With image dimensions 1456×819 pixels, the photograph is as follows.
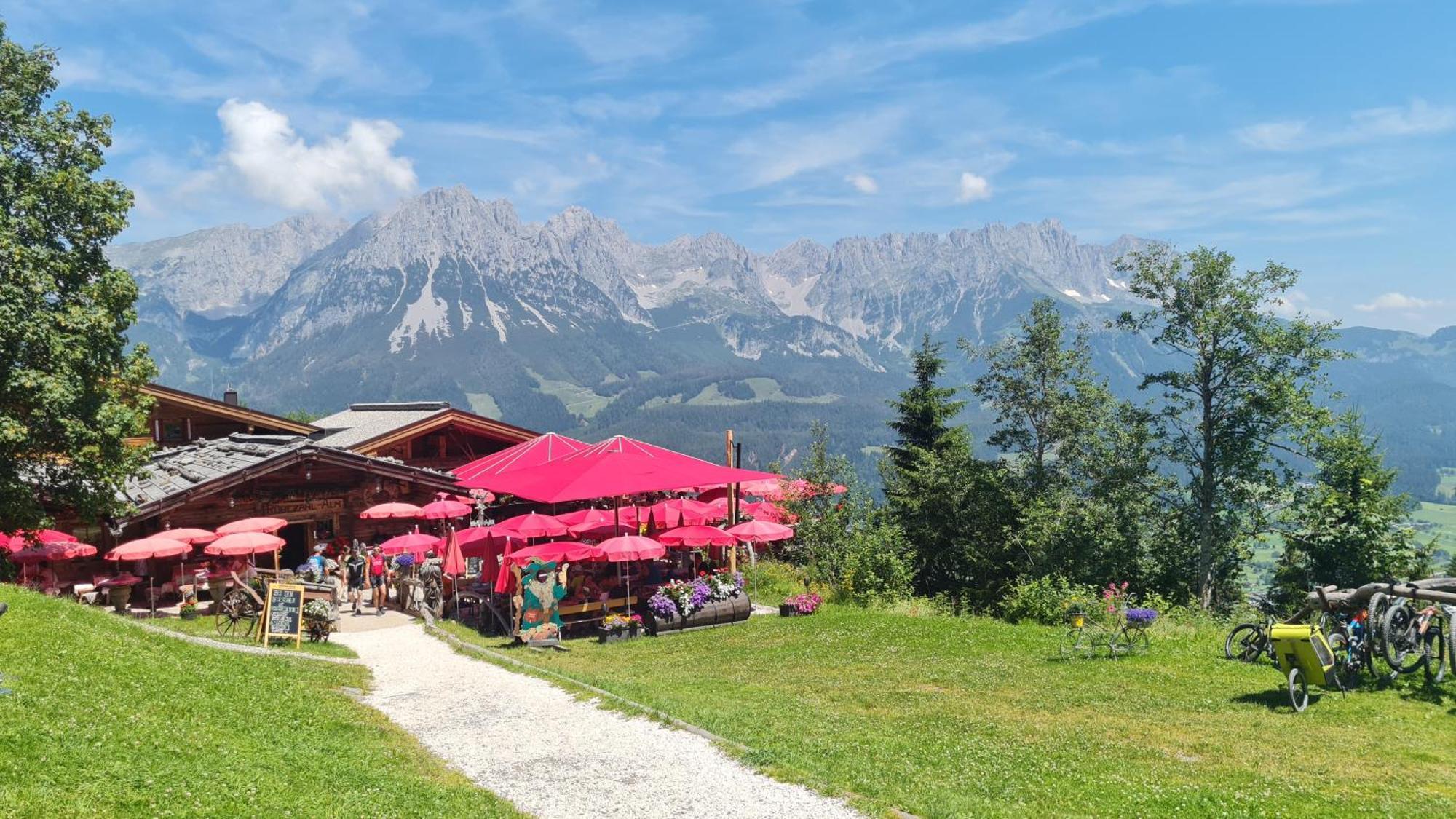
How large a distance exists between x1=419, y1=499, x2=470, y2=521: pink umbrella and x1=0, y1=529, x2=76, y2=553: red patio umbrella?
927cm


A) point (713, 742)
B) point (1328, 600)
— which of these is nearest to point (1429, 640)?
point (1328, 600)

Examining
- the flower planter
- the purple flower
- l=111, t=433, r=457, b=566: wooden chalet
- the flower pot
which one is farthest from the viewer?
l=111, t=433, r=457, b=566: wooden chalet

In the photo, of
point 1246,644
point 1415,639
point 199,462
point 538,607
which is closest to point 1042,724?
point 1246,644

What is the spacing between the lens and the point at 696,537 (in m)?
22.1

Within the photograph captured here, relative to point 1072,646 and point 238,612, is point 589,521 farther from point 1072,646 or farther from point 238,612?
point 1072,646

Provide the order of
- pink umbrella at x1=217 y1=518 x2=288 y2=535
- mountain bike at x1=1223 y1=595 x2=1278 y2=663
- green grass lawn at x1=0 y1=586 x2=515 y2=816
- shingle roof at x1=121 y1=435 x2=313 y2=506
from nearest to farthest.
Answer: green grass lawn at x1=0 y1=586 x2=515 y2=816 → mountain bike at x1=1223 y1=595 x2=1278 y2=663 → pink umbrella at x1=217 y1=518 x2=288 y2=535 → shingle roof at x1=121 y1=435 x2=313 y2=506

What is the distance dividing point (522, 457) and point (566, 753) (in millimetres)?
18461

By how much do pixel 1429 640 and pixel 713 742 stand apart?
10580 mm

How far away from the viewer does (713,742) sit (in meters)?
11.4

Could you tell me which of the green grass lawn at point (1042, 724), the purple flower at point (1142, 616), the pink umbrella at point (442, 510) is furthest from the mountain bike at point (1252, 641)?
the pink umbrella at point (442, 510)

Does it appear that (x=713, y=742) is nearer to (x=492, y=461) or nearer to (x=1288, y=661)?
(x=1288, y=661)

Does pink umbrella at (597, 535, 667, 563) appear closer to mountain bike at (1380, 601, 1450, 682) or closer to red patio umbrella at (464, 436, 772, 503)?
red patio umbrella at (464, 436, 772, 503)

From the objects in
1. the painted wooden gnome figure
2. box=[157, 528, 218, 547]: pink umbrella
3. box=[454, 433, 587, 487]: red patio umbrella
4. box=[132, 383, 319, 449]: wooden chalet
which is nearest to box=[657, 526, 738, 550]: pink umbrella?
the painted wooden gnome figure

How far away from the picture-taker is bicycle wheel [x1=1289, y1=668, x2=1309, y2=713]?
40.5 feet
